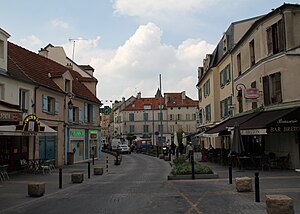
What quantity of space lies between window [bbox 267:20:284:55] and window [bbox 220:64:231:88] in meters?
9.90

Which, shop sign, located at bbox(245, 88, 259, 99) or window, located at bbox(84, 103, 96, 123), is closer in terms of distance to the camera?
shop sign, located at bbox(245, 88, 259, 99)

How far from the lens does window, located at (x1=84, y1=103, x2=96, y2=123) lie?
37.2m

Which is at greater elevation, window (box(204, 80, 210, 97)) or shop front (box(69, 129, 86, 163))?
window (box(204, 80, 210, 97))

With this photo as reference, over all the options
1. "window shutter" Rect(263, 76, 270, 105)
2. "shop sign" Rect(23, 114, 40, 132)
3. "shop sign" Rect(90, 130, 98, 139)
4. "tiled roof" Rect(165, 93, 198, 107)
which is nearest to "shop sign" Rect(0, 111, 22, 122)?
"shop sign" Rect(23, 114, 40, 132)

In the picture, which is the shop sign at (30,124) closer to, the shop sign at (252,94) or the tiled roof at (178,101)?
the shop sign at (252,94)

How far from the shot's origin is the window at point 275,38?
21.7 metres

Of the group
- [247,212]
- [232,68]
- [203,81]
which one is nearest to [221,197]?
[247,212]

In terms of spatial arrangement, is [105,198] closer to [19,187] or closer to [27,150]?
[19,187]

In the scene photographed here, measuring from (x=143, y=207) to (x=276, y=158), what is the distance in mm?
13395

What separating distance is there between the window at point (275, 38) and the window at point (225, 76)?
990 centimetres

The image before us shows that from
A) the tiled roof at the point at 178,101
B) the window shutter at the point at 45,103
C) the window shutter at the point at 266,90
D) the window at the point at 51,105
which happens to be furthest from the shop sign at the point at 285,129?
the tiled roof at the point at 178,101

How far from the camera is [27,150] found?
25906 millimetres

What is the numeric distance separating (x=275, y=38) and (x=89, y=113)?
70.2ft

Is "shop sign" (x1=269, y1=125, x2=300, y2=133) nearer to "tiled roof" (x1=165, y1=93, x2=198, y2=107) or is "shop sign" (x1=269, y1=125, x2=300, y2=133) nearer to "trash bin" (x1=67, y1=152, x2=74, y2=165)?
"trash bin" (x1=67, y1=152, x2=74, y2=165)
